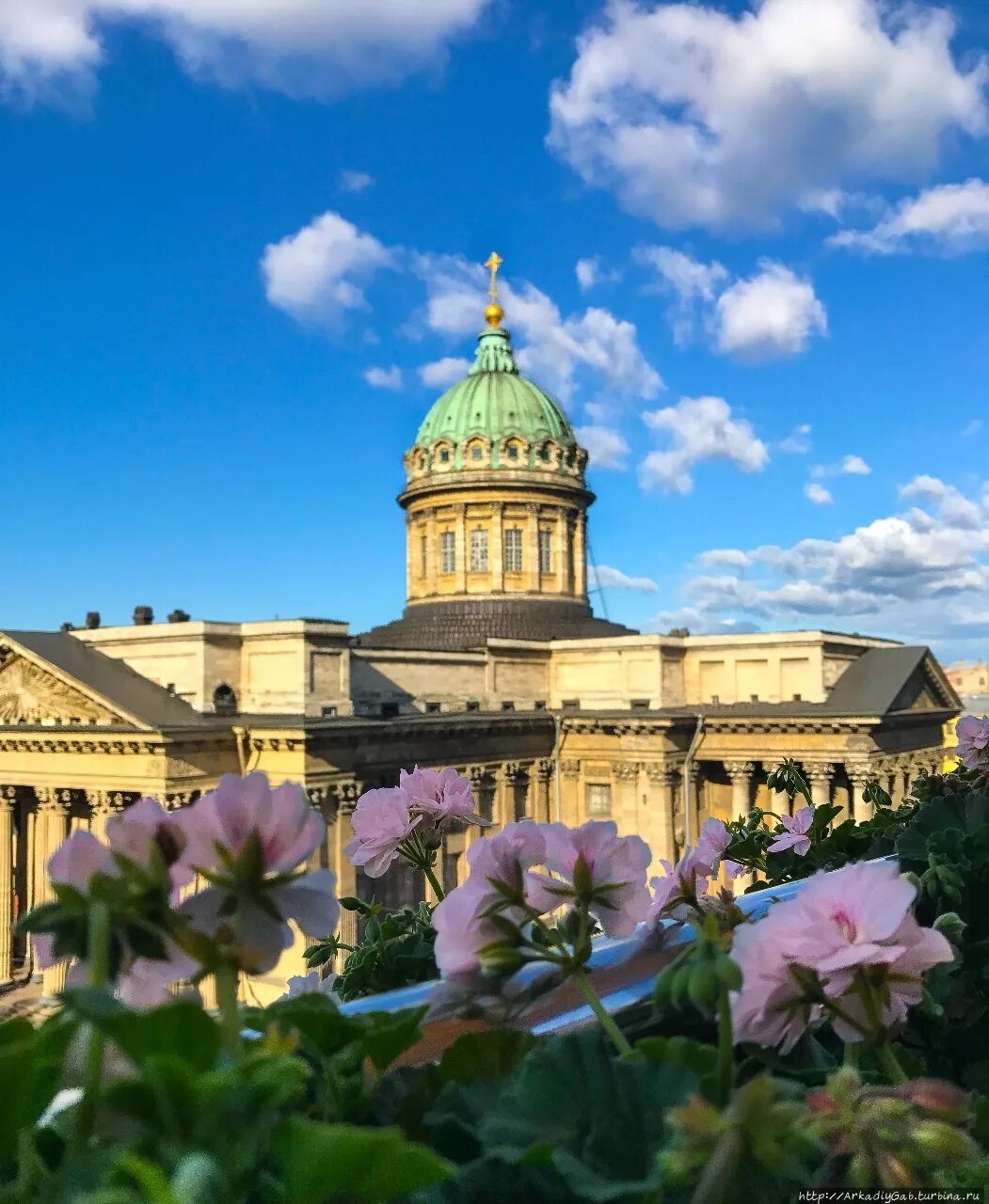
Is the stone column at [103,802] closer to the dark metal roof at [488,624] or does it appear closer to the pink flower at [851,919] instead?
the dark metal roof at [488,624]

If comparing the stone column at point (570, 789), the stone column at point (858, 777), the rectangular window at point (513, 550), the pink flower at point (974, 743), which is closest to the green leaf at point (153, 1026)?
the pink flower at point (974, 743)

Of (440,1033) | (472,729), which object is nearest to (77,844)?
(440,1033)

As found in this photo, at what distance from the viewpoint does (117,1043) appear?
1180 millimetres

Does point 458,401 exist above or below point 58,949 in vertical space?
above

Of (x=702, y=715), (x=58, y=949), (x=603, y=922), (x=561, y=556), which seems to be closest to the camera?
(x=58, y=949)

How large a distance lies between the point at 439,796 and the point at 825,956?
222cm

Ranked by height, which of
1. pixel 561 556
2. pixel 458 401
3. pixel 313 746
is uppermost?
pixel 458 401

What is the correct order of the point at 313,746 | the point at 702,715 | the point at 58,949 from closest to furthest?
the point at 58,949 → the point at 313,746 → the point at 702,715

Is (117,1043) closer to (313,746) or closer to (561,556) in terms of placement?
(313,746)

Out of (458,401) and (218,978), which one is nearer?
(218,978)

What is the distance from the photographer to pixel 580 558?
1751 inches

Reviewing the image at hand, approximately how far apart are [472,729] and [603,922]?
1159 inches

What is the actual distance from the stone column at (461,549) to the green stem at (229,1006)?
40.9m

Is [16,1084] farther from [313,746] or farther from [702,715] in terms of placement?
[702,715]
